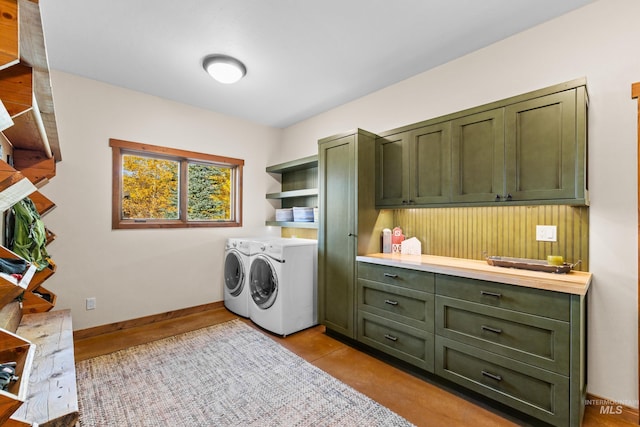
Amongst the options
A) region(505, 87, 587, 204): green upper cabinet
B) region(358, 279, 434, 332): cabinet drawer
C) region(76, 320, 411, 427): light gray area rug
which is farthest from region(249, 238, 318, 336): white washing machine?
region(505, 87, 587, 204): green upper cabinet

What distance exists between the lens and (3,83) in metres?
1.07

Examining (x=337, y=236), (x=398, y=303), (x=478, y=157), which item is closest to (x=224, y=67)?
(x=337, y=236)

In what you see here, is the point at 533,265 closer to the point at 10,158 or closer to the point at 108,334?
the point at 10,158

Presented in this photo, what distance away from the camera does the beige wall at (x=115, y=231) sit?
285 centimetres

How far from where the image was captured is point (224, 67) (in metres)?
2.61

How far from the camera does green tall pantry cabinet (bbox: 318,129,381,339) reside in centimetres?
279

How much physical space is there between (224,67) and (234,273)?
2.47 metres

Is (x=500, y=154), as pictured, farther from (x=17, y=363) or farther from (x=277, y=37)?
(x=17, y=363)

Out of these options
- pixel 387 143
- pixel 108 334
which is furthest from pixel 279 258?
pixel 108 334

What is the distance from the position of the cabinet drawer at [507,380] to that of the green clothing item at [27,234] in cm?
298

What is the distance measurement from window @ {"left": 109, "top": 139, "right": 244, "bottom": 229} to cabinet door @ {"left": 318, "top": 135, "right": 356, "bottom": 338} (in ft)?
5.16

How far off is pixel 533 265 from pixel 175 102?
399 centimetres

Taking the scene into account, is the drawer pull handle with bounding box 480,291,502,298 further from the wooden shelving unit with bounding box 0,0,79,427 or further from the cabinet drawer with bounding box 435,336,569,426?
the wooden shelving unit with bounding box 0,0,79,427

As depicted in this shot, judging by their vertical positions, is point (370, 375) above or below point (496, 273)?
below
